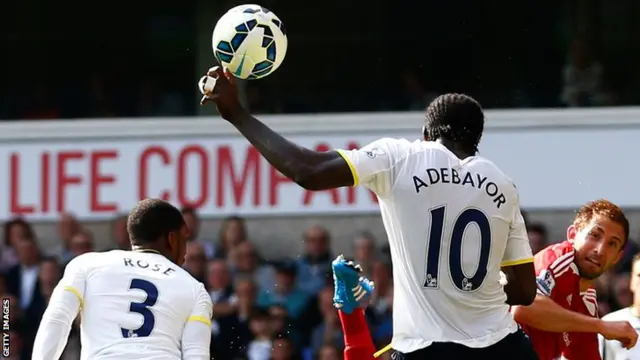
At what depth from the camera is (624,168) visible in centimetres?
1188

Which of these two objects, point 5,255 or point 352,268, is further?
point 5,255

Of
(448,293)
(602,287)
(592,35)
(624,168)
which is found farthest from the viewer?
(592,35)

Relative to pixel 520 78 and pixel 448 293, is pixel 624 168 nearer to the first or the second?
pixel 520 78

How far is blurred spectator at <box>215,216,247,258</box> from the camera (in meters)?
11.7

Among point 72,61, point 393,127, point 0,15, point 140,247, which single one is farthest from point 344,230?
point 140,247

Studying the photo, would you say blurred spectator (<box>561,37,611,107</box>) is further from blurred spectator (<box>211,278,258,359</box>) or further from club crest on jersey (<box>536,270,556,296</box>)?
club crest on jersey (<box>536,270,556,296</box>)

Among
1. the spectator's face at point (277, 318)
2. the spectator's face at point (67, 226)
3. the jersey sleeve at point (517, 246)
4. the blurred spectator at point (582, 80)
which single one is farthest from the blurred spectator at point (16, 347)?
the jersey sleeve at point (517, 246)

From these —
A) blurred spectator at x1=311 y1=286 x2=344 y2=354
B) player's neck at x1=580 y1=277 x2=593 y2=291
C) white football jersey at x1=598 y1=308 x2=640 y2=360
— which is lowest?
blurred spectator at x1=311 y1=286 x2=344 y2=354

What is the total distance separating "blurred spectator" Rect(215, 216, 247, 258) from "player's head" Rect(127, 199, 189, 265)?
5.54 meters

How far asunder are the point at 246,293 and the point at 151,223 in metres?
5.23

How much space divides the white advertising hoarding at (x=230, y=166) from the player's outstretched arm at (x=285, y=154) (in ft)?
22.3

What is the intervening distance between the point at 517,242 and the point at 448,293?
434 mm

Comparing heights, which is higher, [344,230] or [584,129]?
[584,129]

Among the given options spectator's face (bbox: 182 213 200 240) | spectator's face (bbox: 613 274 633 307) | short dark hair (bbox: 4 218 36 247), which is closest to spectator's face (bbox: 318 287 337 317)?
spectator's face (bbox: 182 213 200 240)
